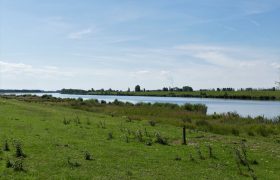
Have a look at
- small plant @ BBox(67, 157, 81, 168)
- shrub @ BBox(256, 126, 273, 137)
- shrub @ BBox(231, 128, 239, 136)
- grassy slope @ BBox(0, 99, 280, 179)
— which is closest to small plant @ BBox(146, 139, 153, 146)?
grassy slope @ BBox(0, 99, 280, 179)

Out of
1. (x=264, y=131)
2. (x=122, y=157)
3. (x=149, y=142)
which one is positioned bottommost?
(x=264, y=131)

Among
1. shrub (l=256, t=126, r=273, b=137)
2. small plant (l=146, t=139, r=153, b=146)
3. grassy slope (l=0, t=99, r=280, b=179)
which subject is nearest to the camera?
grassy slope (l=0, t=99, r=280, b=179)

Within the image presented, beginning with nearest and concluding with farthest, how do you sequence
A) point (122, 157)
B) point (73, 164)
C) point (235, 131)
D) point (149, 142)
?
1. point (73, 164)
2. point (122, 157)
3. point (149, 142)
4. point (235, 131)

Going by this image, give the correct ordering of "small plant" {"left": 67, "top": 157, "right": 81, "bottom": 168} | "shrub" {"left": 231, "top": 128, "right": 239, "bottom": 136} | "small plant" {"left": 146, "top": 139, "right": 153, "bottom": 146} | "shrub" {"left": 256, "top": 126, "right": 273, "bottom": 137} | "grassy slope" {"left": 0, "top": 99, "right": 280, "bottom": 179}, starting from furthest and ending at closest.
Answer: "shrub" {"left": 231, "top": 128, "right": 239, "bottom": 136} → "shrub" {"left": 256, "top": 126, "right": 273, "bottom": 137} → "small plant" {"left": 146, "top": 139, "right": 153, "bottom": 146} → "small plant" {"left": 67, "top": 157, "right": 81, "bottom": 168} → "grassy slope" {"left": 0, "top": 99, "right": 280, "bottom": 179}

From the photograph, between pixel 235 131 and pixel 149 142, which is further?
pixel 235 131

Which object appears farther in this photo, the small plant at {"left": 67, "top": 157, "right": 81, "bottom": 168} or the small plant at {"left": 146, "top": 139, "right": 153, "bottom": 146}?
the small plant at {"left": 146, "top": 139, "right": 153, "bottom": 146}

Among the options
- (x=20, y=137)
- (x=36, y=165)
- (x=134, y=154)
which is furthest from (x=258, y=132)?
(x=36, y=165)

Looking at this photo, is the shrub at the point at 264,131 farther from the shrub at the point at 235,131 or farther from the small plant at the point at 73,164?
the small plant at the point at 73,164

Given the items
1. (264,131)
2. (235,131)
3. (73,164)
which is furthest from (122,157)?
(264,131)

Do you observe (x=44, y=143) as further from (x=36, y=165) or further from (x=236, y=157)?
(x=236, y=157)

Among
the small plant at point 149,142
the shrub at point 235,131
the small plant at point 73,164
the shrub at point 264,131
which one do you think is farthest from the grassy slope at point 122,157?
the shrub at point 264,131

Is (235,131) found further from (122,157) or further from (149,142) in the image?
(122,157)

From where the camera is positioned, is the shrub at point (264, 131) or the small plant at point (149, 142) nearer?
the small plant at point (149, 142)

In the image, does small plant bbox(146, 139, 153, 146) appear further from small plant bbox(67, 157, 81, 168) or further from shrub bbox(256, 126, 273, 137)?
shrub bbox(256, 126, 273, 137)
